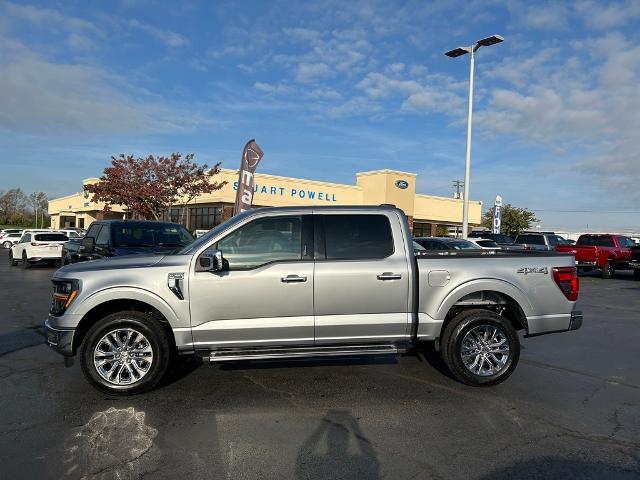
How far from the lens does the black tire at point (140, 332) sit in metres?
5.23

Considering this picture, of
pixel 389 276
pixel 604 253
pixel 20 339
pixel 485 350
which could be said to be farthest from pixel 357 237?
pixel 604 253

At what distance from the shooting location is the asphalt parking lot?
3.79 metres

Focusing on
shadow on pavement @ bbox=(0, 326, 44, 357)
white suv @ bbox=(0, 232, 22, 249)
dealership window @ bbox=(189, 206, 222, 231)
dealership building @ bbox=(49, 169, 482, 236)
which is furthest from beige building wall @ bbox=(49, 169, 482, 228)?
shadow on pavement @ bbox=(0, 326, 44, 357)

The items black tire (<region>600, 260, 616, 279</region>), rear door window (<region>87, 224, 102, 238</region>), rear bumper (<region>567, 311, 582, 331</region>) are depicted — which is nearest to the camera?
rear bumper (<region>567, 311, 582, 331</region>)

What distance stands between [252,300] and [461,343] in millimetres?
2326

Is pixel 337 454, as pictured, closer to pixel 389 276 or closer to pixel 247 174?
pixel 389 276

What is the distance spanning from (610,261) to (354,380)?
1931cm

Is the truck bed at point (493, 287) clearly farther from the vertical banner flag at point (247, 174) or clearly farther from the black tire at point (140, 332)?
the vertical banner flag at point (247, 174)

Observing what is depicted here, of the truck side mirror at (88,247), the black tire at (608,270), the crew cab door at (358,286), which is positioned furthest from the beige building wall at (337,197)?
the crew cab door at (358,286)

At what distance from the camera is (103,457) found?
3.90 meters

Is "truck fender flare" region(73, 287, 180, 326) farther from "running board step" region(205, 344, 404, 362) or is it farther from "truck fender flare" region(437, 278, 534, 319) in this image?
"truck fender flare" region(437, 278, 534, 319)

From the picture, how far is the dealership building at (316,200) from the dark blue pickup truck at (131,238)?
16996 millimetres

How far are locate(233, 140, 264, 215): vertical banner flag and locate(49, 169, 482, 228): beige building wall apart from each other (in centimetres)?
A: 1510

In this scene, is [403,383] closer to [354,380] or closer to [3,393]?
[354,380]
